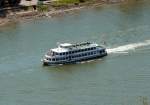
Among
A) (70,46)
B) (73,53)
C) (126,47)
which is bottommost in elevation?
(126,47)

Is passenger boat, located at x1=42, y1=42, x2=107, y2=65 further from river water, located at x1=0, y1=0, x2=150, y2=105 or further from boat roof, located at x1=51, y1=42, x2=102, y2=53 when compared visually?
river water, located at x1=0, y1=0, x2=150, y2=105

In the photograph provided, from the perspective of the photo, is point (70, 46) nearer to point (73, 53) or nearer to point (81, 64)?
point (73, 53)

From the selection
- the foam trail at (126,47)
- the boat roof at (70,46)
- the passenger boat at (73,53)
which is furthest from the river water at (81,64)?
the boat roof at (70,46)

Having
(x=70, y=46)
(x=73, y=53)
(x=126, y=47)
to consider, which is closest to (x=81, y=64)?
(x=73, y=53)

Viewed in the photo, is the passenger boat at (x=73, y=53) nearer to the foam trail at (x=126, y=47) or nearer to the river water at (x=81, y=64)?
the river water at (x=81, y=64)

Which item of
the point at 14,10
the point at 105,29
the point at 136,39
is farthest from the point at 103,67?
the point at 14,10

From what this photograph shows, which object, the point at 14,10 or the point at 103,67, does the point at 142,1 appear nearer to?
the point at 14,10
